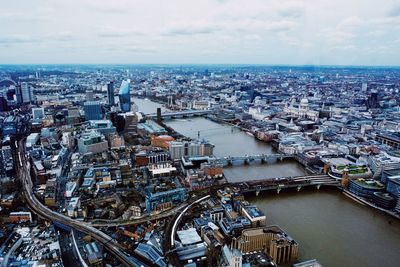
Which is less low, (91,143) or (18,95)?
(18,95)

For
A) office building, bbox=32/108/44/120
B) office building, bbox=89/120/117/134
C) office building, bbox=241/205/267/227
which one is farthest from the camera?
office building, bbox=32/108/44/120

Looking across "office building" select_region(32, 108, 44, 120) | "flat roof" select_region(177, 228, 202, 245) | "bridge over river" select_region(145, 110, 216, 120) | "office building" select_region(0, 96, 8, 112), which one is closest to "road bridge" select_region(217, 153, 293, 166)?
"flat roof" select_region(177, 228, 202, 245)

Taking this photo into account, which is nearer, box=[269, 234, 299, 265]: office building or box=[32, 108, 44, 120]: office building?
box=[269, 234, 299, 265]: office building

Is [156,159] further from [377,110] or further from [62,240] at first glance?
[377,110]

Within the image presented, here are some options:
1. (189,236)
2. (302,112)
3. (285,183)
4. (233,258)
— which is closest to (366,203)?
(285,183)

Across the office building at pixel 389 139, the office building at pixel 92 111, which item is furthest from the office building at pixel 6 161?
the office building at pixel 389 139

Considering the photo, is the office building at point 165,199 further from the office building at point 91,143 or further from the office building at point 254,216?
the office building at point 91,143

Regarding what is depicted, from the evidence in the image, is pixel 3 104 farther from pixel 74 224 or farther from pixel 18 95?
pixel 74 224

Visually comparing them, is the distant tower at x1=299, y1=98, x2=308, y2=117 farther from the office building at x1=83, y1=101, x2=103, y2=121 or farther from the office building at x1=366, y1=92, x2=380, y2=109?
the office building at x1=83, y1=101, x2=103, y2=121
